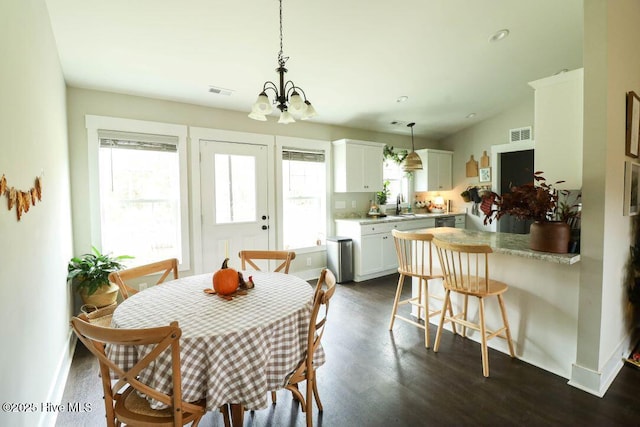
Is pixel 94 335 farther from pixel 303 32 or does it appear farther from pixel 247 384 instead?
pixel 303 32

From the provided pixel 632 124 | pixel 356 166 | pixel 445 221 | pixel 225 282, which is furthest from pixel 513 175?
pixel 225 282

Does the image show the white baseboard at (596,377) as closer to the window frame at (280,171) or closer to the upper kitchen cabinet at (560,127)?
the upper kitchen cabinet at (560,127)

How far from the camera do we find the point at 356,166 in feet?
15.9

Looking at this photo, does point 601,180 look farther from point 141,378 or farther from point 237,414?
point 141,378

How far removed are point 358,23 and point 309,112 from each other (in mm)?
1284

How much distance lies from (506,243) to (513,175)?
3.92 metres

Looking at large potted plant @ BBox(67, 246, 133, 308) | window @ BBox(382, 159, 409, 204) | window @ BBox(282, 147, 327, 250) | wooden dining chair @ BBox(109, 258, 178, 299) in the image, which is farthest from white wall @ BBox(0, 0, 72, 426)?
window @ BBox(382, 159, 409, 204)

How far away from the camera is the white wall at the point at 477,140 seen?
511 cm

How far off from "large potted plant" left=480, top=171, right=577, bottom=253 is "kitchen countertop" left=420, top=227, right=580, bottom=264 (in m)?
0.08

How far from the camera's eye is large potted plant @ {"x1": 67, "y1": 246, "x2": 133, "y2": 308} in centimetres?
267

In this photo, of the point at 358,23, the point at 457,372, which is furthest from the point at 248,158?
the point at 457,372

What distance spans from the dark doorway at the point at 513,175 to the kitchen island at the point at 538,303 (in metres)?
3.32

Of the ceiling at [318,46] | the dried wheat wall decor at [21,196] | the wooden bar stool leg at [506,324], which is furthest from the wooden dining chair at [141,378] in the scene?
the ceiling at [318,46]

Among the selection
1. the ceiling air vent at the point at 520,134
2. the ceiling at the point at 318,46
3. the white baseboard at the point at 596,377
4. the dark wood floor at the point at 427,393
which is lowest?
the dark wood floor at the point at 427,393
